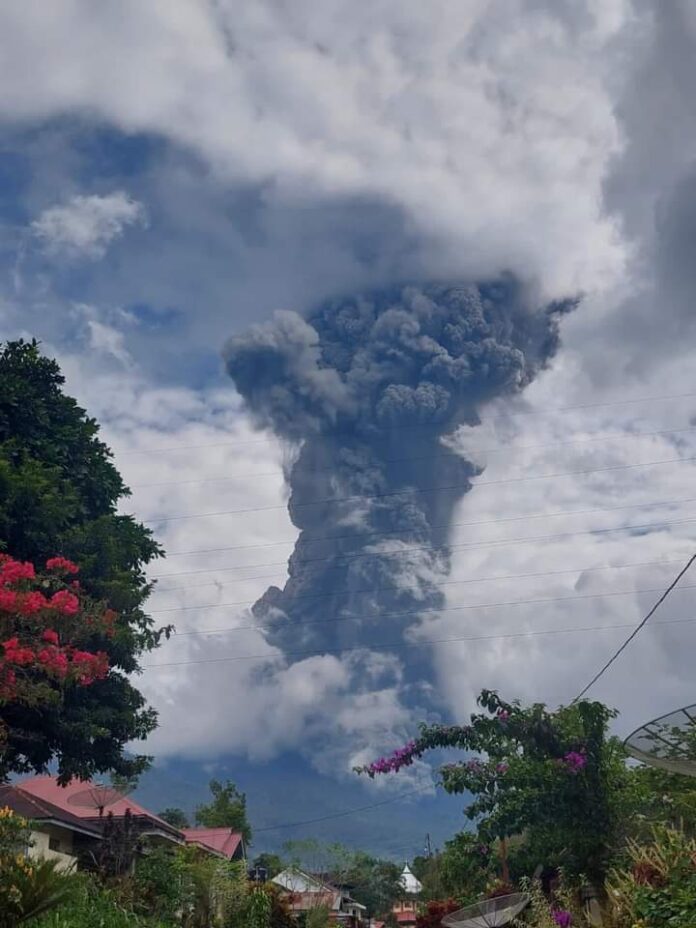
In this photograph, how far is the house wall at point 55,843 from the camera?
24.0 meters

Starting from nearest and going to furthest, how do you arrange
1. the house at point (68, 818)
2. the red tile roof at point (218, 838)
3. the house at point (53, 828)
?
the house at point (53, 828) < the house at point (68, 818) < the red tile roof at point (218, 838)

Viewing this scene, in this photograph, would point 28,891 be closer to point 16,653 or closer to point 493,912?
point 16,653

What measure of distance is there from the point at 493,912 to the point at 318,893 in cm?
2187

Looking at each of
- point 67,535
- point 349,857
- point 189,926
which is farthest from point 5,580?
point 349,857

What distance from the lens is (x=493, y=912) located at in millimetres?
23516

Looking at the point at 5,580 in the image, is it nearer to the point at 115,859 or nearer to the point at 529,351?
the point at 115,859

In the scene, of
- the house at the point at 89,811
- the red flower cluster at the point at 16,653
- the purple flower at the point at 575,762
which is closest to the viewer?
the red flower cluster at the point at 16,653

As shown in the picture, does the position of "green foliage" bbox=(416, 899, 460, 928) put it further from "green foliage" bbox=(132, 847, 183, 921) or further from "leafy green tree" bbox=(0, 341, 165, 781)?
"leafy green tree" bbox=(0, 341, 165, 781)

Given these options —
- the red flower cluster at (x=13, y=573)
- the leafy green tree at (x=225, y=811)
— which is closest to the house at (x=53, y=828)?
the red flower cluster at (x=13, y=573)

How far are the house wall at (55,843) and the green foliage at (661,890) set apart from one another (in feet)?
52.7

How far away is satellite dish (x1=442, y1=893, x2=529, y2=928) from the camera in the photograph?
22875mm

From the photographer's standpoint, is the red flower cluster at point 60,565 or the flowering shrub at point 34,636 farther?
the red flower cluster at point 60,565

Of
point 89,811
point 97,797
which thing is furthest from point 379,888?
point 97,797

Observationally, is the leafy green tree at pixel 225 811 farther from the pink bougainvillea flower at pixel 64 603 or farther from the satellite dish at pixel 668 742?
the satellite dish at pixel 668 742
